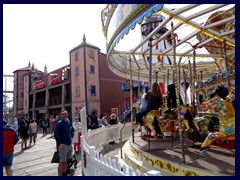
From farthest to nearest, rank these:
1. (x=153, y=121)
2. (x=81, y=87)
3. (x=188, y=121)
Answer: (x=81, y=87) < (x=153, y=121) < (x=188, y=121)

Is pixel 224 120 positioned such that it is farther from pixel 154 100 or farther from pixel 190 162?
pixel 154 100

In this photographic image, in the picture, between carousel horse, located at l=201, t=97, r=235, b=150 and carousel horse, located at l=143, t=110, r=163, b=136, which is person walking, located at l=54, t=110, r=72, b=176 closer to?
carousel horse, located at l=143, t=110, r=163, b=136

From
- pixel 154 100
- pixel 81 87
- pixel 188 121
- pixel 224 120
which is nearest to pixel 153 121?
pixel 154 100

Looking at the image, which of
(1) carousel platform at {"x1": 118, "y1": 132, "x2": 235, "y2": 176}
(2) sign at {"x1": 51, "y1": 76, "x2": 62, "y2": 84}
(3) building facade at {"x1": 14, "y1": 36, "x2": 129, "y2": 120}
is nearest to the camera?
(1) carousel platform at {"x1": 118, "y1": 132, "x2": 235, "y2": 176}

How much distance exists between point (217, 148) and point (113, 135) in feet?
19.7

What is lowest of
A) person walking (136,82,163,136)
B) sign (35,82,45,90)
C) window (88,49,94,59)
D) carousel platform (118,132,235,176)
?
carousel platform (118,132,235,176)

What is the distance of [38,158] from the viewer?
7531 mm

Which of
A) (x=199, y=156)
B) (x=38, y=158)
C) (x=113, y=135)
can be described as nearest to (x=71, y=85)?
(x=113, y=135)

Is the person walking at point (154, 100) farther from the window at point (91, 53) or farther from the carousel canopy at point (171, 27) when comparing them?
the window at point (91, 53)

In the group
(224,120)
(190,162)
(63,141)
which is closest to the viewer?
(190,162)

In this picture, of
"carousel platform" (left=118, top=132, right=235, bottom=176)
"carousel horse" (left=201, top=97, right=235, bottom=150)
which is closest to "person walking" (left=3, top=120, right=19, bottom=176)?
"carousel platform" (left=118, top=132, right=235, bottom=176)

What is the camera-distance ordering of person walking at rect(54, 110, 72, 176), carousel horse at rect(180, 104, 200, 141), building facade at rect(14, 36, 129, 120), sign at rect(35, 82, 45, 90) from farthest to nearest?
sign at rect(35, 82, 45, 90) < building facade at rect(14, 36, 129, 120) < carousel horse at rect(180, 104, 200, 141) < person walking at rect(54, 110, 72, 176)

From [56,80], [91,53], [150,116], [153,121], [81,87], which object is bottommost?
[153,121]

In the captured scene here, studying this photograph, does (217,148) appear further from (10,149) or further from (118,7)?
(10,149)
